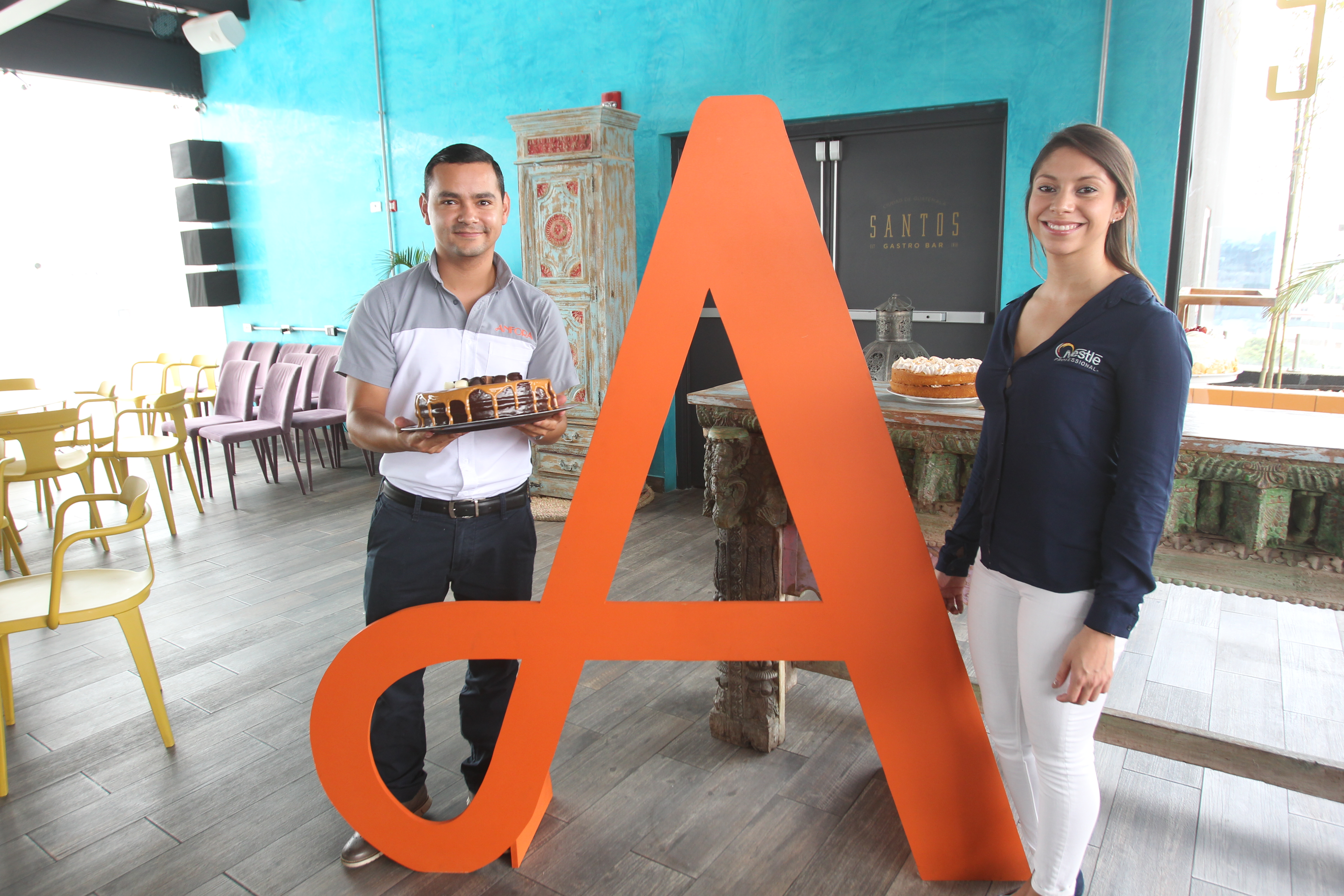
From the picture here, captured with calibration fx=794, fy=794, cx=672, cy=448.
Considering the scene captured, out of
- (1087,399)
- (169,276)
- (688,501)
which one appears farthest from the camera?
(169,276)

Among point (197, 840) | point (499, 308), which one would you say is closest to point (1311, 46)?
point (499, 308)

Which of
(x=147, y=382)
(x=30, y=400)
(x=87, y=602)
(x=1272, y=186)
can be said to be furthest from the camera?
(x=147, y=382)

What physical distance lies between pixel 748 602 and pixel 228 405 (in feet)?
18.3

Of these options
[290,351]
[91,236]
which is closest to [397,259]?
[290,351]

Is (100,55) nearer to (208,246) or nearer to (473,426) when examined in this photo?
(208,246)

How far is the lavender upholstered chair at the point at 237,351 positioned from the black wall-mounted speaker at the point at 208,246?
1.09m

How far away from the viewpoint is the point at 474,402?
1672mm

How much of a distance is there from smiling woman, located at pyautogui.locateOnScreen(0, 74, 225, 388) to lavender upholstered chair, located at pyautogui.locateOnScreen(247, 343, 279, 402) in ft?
4.81

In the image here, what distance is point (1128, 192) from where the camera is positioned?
4.54ft

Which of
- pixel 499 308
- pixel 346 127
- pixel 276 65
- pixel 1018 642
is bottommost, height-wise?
pixel 1018 642

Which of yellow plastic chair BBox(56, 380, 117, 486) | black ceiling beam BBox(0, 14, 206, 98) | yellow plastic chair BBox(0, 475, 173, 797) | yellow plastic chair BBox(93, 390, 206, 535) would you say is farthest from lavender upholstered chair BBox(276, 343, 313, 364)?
yellow plastic chair BBox(0, 475, 173, 797)

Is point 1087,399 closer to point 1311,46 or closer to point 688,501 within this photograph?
point 1311,46

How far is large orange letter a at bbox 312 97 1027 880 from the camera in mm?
1695

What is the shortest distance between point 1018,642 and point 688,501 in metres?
3.75
